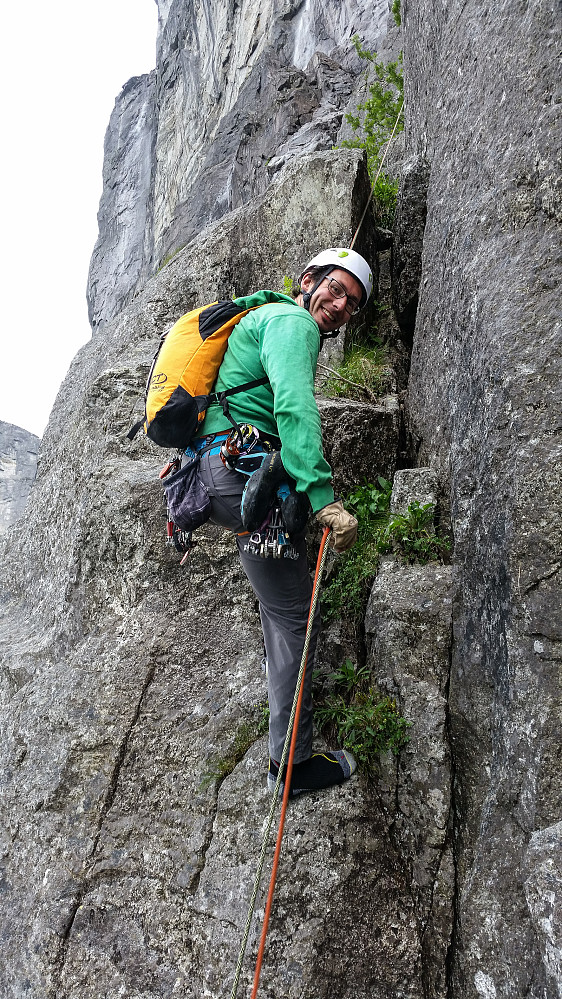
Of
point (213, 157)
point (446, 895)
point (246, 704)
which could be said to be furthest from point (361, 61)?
point (446, 895)

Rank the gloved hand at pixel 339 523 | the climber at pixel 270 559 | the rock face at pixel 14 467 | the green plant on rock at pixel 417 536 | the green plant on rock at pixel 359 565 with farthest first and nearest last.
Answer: the rock face at pixel 14 467
the green plant on rock at pixel 359 565
the green plant on rock at pixel 417 536
the climber at pixel 270 559
the gloved hand at pixel 339 523

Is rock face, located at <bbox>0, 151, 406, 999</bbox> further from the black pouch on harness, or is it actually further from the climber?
the black pouch on harness

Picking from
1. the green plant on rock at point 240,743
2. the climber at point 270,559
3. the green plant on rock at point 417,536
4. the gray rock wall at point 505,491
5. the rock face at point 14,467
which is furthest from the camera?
the rock face at point 14,467

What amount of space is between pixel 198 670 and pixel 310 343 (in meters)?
2.41

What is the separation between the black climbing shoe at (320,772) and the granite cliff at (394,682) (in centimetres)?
8

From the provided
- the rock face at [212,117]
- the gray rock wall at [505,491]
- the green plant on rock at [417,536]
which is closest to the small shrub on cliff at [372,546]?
the green plant on rock at [417,536]

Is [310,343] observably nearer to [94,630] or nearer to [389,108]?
[94,630]

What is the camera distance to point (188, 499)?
339 centimetres

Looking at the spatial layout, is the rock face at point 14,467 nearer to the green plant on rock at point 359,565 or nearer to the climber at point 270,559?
the green plant on rock at point 359,565

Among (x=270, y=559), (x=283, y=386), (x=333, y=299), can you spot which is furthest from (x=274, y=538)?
(x=333, y=299)

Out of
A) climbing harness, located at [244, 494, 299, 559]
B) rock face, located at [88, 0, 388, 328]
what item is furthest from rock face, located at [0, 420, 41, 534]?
climbing harness, located at [244, 494, 299, 559]

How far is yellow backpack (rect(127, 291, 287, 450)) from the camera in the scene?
3.30m

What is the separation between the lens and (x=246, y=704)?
4.07 meters

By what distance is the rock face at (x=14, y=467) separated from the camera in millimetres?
32219
